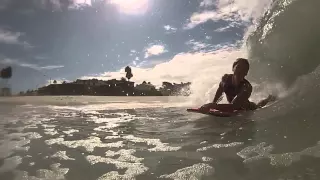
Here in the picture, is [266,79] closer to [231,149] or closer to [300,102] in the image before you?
[300,102]

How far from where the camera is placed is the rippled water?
2.17 meters

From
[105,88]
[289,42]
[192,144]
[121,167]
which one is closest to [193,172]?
[121,167]

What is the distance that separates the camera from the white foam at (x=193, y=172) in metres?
2.11

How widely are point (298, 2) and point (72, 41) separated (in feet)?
17.0

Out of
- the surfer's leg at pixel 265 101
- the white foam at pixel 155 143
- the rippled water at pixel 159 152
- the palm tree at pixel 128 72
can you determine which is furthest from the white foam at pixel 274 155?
the palm tree at pixel 128 72

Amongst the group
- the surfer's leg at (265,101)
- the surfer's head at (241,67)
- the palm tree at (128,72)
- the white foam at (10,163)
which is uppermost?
the palm tree at (128,72)

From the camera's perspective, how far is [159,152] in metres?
2.75

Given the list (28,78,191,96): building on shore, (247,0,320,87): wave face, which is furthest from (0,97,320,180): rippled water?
(28,78,191,96): building on shore

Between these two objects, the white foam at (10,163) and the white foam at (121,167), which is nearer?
the white foam at (121,167)

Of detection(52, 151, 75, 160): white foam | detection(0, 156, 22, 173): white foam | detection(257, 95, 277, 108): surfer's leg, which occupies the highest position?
detection(257, 95, 277, 108): surfer's leg

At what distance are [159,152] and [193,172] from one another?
60cm

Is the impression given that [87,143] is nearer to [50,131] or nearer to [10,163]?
[10,163]

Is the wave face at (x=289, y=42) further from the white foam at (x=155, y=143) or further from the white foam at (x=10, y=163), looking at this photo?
the white foam at (x=10, y=163)

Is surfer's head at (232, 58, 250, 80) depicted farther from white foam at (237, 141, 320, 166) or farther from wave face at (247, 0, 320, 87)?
white foam at (237, 141, 320, 166)
